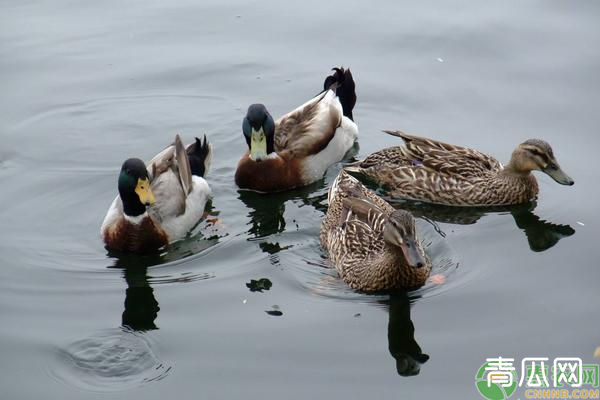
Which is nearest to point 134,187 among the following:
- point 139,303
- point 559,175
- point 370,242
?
point 139,303

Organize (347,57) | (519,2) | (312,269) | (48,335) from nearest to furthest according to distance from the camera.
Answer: (48,335), (312,269), (347,57), (519,2)

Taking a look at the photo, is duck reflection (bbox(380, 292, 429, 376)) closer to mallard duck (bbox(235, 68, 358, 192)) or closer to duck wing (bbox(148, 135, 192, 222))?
duck wing (bbox(148, 135, 192, 222))

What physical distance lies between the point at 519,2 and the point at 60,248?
777 centimetres

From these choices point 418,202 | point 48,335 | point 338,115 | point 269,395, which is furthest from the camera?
point 338,115

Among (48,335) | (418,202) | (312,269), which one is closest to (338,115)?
(418,202)

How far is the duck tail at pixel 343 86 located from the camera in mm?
12055

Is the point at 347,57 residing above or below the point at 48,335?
above

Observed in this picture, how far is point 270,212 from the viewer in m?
10.8

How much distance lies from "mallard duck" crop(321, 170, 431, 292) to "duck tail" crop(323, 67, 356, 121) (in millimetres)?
2191

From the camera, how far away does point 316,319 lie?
27.6 ft

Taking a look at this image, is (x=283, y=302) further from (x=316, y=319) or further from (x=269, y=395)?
(x=269, y=395)

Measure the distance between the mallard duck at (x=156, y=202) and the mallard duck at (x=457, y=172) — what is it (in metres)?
1.87

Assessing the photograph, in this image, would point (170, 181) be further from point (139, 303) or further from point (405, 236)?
point (405, 236)

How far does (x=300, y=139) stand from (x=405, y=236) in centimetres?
320
